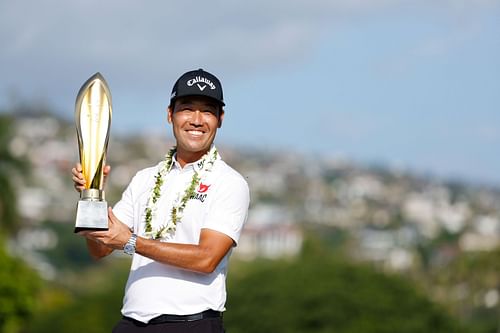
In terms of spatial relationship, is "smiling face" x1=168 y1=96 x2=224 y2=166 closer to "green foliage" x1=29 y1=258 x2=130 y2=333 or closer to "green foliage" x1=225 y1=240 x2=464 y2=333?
"green foliage" x1=225 y1=240 x2=464 y2=333

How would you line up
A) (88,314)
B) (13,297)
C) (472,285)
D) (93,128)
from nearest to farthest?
(93,128) → (13,297) → (88,314) → (472,285)

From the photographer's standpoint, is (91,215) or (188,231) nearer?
(91,215)

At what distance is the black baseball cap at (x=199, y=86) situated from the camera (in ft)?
19.7

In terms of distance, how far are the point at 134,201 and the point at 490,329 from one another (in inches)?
2615

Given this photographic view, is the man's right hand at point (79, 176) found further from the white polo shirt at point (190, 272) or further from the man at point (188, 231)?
the white polo shirt at point (190, 272)

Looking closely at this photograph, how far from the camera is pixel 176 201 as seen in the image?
6.12m

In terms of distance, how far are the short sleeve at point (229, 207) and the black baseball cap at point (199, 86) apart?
0.40 meters

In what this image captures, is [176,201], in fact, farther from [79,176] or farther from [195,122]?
[79,176]

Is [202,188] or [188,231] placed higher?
[202,188]

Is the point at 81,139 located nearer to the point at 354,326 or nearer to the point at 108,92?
the point at 108,92

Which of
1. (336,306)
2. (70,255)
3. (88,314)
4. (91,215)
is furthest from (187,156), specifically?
(70,255)

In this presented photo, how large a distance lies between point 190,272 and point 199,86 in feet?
2.87

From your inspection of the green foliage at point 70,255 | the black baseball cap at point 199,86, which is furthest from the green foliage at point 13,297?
the green foliage at point 70,255

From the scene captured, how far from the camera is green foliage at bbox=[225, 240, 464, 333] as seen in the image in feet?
206
